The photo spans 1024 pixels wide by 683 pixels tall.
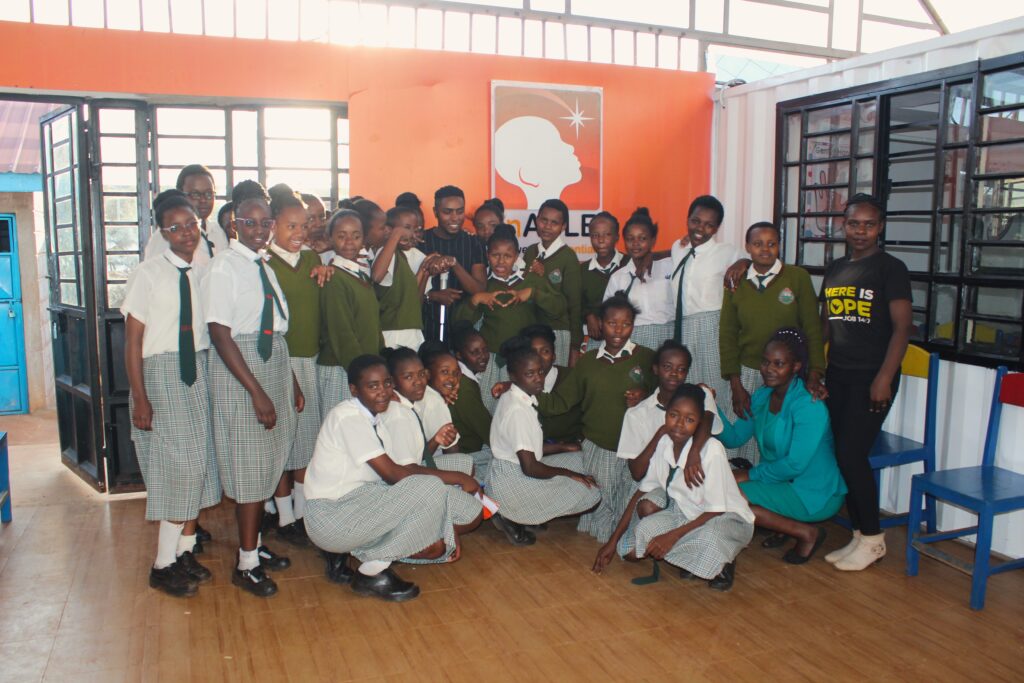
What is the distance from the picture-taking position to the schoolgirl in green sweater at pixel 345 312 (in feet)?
11.2

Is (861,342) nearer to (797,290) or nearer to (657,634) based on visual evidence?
(797,290)

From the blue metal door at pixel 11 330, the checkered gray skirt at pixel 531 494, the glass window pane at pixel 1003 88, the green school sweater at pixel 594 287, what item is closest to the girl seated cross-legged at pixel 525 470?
the checkered gray skirt at pixel 531 494

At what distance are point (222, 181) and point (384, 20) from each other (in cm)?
142

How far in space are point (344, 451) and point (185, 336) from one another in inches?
28.2

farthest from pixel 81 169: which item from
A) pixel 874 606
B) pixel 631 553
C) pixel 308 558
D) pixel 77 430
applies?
pixel 874 606

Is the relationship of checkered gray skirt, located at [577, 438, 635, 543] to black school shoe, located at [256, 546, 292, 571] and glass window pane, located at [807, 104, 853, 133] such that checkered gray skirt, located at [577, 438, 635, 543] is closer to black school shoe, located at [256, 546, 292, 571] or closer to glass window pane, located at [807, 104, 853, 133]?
black school shoe, located at [256, 546, 292, 571]

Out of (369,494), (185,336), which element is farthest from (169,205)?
(369,494)

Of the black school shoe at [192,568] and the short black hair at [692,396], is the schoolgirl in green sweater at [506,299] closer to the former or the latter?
the short black hair at [692,396]

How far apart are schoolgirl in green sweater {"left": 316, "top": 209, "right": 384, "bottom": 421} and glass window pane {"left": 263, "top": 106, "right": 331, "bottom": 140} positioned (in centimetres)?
156

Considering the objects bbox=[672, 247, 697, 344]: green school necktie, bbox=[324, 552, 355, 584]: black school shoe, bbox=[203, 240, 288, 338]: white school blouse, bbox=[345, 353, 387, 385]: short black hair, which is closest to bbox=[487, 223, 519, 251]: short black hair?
bbox=[672, 247, 697, 344]: green school necktie

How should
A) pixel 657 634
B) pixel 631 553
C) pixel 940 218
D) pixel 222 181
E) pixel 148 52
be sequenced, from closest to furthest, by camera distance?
1. pixel 657 634
2. pixel 631 553
3. pixel 940 218
4. pixel 148 52
5. pixel 222 181

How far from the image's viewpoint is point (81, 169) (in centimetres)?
446

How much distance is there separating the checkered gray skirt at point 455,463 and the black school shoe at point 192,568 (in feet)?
3.39

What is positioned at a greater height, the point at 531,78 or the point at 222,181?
the point at 531,78
